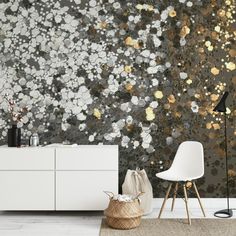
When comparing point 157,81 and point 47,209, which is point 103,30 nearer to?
point 157,81

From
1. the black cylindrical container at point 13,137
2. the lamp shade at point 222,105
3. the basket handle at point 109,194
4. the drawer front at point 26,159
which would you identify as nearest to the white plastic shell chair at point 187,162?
the lamp shade at point 222,105

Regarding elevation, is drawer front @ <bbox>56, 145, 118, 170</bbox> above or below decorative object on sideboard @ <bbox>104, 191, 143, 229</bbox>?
above

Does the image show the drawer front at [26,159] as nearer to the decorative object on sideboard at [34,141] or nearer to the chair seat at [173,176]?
the decorative object on sideboard at [34,141]

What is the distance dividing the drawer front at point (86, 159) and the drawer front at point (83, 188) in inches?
2.3

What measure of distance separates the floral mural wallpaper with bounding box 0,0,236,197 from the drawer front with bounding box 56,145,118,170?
389 millimetres

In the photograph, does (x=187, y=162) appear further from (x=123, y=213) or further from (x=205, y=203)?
(x=123, y=213)

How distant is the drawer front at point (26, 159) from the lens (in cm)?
414

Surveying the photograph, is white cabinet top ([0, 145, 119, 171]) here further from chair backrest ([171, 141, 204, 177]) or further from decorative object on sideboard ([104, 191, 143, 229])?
chair backrest ([171, 141, 204, 177])

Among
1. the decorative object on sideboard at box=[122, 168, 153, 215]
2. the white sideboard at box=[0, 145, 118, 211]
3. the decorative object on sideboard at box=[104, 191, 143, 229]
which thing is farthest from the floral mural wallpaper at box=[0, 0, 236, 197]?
the decorative object on sideboard at box=[104, 191, 143, 229]

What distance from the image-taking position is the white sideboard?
13.6ft

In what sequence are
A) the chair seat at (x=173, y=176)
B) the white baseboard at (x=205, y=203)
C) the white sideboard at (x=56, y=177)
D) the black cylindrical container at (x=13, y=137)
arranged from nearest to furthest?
the chair seat at (x=173, y=176) → the white sideboard at (x=56, y=177) → the black cylindrical container at (x=13, y=137) → the white baseboard at (x=205, y=203)

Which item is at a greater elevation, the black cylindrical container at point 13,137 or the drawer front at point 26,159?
the black cylindrical container at point 13,137

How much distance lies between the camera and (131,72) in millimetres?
4535

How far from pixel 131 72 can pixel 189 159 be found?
1092mm
